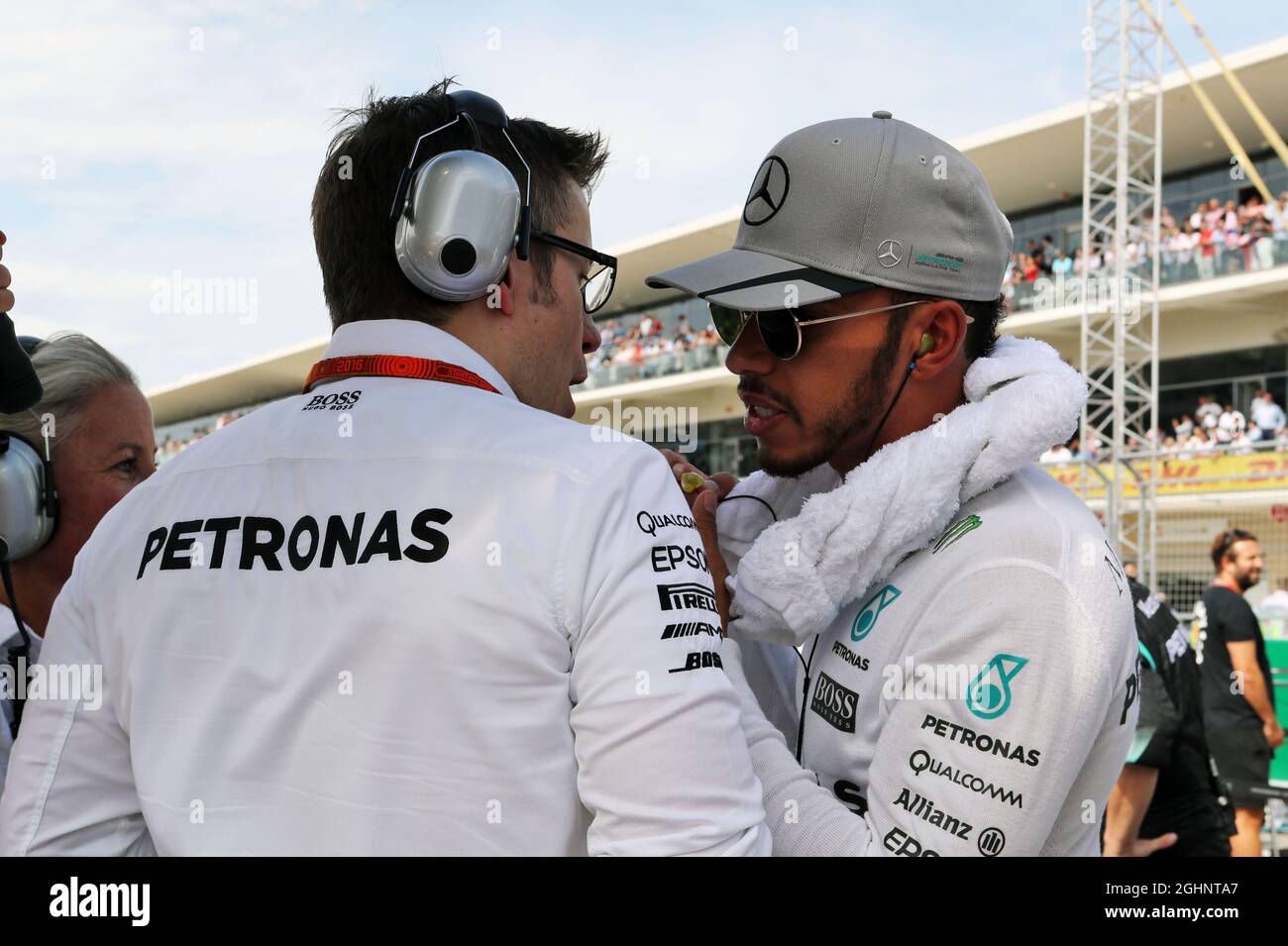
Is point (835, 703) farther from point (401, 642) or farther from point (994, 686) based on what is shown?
point (401, 642)

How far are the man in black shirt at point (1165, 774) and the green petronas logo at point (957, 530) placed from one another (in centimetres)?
210

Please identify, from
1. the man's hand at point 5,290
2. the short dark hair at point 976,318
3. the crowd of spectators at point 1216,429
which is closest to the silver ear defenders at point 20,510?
the man's hand at point 5,290

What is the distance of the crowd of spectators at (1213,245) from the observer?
53.8ft

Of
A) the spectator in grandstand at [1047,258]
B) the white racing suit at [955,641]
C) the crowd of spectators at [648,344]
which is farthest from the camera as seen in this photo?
the crowd of spectators at [648,344]

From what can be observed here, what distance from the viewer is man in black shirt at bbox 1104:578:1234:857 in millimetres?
3246

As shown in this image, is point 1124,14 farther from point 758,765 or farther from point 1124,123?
point 758,765

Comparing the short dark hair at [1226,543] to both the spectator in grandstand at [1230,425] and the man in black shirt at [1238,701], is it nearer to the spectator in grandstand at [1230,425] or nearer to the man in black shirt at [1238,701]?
the man in black shirt at [1238,701]

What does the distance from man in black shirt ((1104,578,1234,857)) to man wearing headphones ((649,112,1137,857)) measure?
1.91 meters

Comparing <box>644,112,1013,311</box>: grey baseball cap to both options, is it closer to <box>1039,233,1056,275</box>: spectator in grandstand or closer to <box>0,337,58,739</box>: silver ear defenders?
<box>0,337,58,739</box>: silver ear defenders

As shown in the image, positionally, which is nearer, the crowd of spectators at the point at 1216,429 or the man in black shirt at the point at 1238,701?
the man in black shirt at the point at 1238,701

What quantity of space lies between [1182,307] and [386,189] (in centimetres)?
1973

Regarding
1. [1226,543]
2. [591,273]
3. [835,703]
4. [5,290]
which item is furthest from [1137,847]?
[1226,543]

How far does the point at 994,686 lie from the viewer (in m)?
1.34

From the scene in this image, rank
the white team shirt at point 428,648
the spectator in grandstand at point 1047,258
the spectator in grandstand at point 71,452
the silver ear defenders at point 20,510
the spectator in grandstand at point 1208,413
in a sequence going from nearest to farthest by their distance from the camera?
the white team shirt at point 428,648, the silver ear defenders at point 20,510, the spectator in grandstand at point 71,452, the spectator in grandstand at point 1208,413, the spectator in grandstand at point 1047,258
